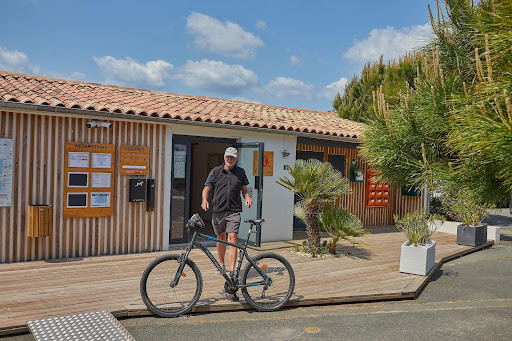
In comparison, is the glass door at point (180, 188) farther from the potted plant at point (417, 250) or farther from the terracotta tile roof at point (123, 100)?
the potted plant at point (417, 250)

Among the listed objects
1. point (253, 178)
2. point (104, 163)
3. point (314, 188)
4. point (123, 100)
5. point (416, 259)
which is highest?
point (123, 100)

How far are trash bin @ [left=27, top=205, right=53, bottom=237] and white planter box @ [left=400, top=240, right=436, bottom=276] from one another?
594cm

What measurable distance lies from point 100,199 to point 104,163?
65 centimetres

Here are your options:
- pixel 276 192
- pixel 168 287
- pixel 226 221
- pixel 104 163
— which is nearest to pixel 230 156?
pixel 226 221

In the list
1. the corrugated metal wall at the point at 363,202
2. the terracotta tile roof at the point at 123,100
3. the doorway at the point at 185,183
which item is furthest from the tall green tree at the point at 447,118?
the corrugated metal wall at the point at 363,202

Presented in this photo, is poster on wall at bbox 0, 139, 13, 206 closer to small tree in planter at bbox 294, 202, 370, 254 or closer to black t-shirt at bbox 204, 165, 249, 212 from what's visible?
black t-shirt at bbox 204, 165, 249, 212

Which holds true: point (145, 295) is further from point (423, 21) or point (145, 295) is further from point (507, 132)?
point (423, 21)

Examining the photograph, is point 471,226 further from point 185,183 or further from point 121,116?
point 121,116

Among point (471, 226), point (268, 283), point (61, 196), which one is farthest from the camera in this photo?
point (471, 226)

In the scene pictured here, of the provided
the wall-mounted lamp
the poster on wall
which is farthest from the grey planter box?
the poster on wall

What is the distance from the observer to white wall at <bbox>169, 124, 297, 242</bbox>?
1020 centimetres

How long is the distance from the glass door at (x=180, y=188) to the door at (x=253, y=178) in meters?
1.17

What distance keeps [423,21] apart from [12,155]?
6536mm

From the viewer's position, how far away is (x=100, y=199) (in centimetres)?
805
